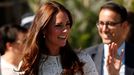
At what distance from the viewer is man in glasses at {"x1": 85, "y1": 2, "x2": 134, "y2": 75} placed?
6520mm

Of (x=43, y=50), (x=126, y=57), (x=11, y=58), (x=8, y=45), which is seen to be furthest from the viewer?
(x=8, y=45)

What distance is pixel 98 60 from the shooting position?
21.8 feet

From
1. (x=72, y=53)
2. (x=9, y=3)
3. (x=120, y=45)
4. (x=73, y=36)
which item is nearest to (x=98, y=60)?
(x=120, y=45)

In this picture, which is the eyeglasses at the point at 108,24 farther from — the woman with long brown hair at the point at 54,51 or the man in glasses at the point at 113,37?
the woman with long brown hair at the point at 54,51

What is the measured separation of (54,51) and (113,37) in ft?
3.03

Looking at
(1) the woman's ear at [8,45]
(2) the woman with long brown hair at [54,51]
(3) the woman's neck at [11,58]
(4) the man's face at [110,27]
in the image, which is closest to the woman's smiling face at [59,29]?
(2) the woman with long brown hair at [54,51]

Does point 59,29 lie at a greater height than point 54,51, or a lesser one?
greater

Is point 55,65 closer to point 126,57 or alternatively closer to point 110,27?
point 110,27

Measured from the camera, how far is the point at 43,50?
586 cm

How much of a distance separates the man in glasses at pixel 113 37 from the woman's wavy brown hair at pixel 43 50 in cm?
65

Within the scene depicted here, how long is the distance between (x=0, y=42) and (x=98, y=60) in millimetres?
1940

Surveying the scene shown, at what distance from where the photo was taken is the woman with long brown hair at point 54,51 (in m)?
5.73

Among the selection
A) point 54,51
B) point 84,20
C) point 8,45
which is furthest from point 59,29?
point 84,20

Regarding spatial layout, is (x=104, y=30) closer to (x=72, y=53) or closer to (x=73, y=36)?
(x=72, y=53)
